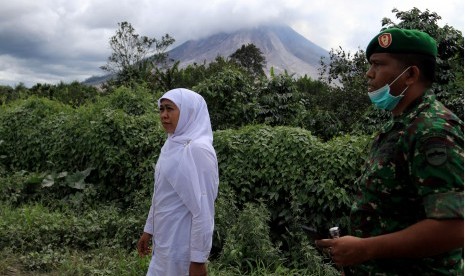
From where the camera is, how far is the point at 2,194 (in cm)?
679

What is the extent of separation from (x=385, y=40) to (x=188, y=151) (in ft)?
3.88

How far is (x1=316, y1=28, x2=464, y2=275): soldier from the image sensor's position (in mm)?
1356

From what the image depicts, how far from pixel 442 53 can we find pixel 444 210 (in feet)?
32.3

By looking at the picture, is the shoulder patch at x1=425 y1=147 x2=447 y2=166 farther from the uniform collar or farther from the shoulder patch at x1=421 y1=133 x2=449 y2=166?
the uniform collar

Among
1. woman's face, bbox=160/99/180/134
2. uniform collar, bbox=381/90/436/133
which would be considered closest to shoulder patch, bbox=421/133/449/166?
uniform collar, bbox=381/90/436/133

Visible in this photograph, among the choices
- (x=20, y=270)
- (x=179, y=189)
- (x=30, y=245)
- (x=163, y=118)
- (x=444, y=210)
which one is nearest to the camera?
(x=444, y=210)

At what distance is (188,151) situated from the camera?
2469 mm

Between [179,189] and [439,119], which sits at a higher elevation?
[439,119]

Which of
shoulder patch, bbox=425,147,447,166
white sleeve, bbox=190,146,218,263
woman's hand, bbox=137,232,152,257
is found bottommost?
woman's hand, bbox=137,232,152,257

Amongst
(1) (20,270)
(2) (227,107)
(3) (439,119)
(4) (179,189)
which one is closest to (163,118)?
(4) (179,189)

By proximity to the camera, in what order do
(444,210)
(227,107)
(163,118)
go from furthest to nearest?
(227,107), (163,118), (444,210)

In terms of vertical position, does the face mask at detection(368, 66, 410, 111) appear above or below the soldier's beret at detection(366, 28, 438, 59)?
→ below

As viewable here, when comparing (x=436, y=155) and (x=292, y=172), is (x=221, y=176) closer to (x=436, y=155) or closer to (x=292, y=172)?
(x=292, y=172)

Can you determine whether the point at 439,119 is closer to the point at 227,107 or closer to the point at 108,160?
the point at 108,160
